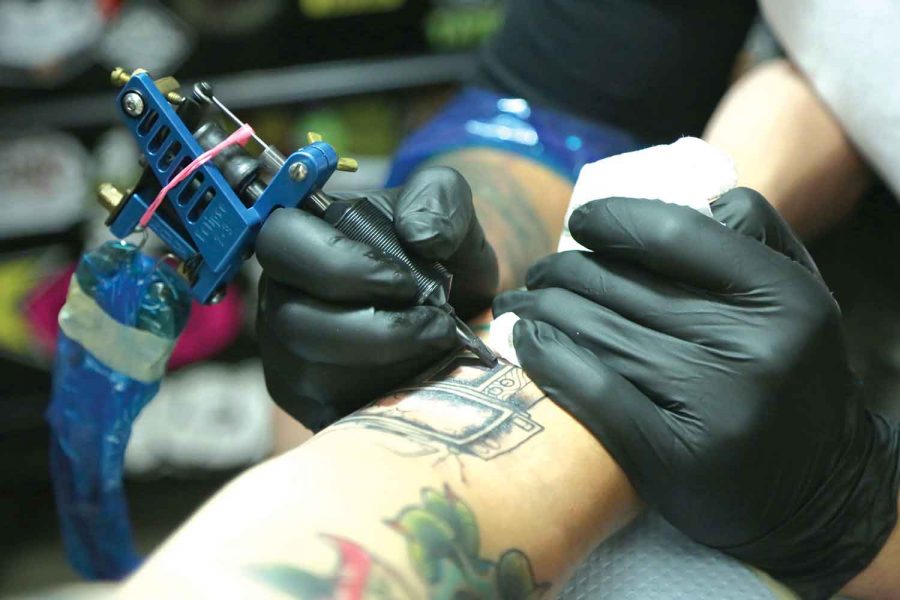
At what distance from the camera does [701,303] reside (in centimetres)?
72

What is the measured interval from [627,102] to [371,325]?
0.76 meters

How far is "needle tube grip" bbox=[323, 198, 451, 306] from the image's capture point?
73cm

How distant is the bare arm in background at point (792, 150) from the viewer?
1123 millimetres

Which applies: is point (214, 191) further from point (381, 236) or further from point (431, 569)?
point (431, 569)

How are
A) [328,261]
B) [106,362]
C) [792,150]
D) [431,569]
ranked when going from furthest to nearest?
[792,150] < [106,362] < [328,261] < [431,569]

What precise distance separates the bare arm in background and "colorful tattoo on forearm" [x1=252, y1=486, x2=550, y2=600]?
26.5 inches

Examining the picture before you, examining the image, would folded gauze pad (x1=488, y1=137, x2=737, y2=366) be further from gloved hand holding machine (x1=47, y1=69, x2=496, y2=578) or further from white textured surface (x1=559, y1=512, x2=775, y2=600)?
white textured surface (x1=559, y1=512, x2=775, y2=600)

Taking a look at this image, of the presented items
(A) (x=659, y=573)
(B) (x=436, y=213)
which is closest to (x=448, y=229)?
(B) (x=436, y=213)

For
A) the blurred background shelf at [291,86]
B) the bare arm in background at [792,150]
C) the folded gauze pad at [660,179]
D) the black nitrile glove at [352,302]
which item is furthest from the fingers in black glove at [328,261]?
the blurred background shelf at [291,86]

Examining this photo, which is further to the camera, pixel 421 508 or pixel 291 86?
pixel 291 86

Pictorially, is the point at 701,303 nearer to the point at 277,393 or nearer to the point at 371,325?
the point at 371,325

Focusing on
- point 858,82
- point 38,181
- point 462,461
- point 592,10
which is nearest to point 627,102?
point 592,10

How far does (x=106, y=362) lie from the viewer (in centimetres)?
85

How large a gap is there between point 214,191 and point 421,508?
315mm
